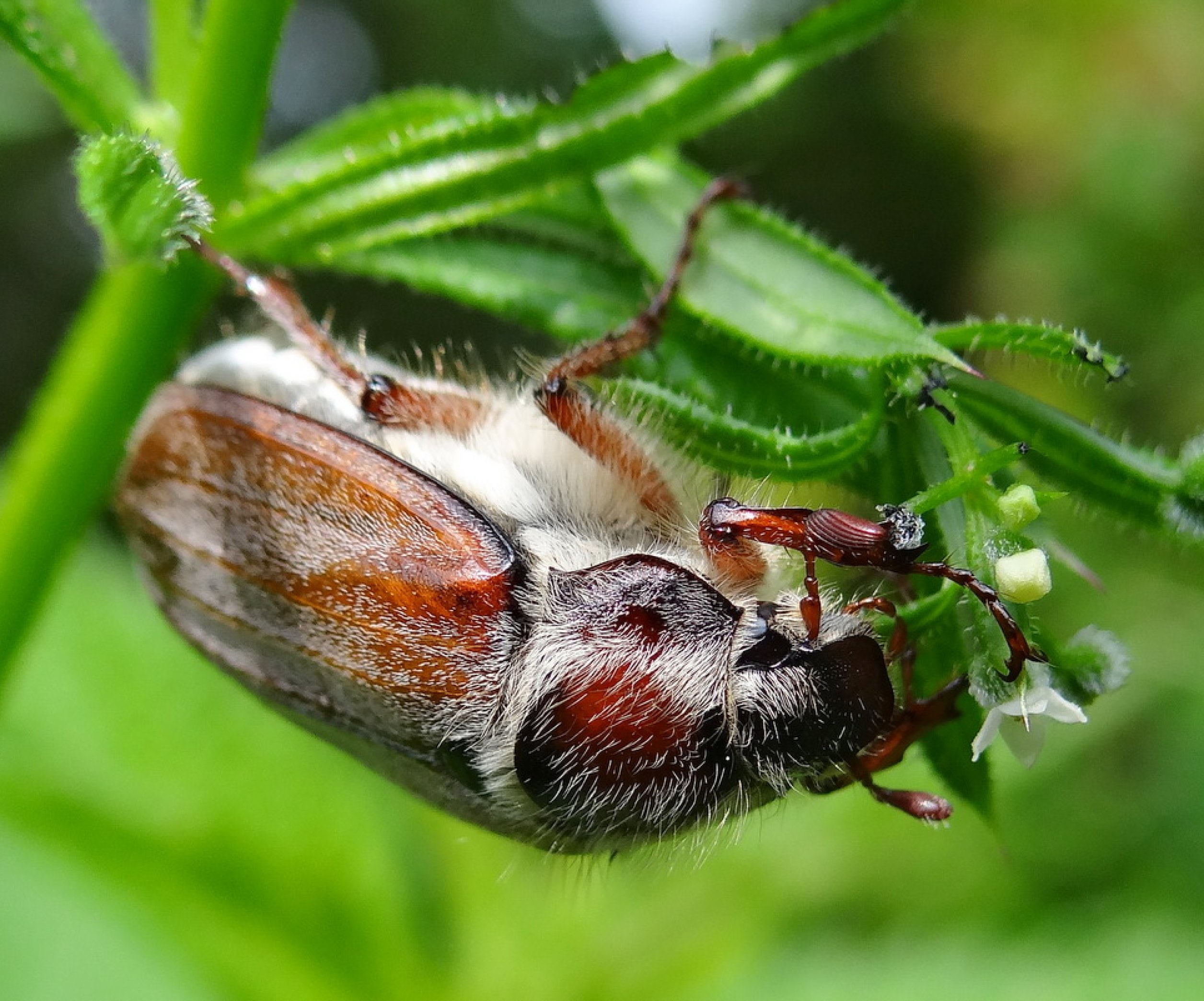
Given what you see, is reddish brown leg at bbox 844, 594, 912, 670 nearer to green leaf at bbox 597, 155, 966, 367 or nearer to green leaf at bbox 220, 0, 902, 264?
green leaf at bbox 597, 155, 966, 367

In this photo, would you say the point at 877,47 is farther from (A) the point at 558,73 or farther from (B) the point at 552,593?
(B) the point at 552,593

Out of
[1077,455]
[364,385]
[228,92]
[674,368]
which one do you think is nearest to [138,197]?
[228,92]

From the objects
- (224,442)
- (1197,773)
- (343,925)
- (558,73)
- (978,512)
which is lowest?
(343,925)

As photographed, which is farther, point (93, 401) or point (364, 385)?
A: point (364, 385)

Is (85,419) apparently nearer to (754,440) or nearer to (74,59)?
(74,59)

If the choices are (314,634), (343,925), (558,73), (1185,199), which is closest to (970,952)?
(343,925)

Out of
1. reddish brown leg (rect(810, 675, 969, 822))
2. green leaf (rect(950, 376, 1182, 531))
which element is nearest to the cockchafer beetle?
reddish brown leg (rect(810, 675, 969, 822))

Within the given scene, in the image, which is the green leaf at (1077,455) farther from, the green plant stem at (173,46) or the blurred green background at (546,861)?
the green plant stem at (173,46)
